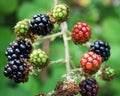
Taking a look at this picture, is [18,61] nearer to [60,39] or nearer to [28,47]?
[28,47]

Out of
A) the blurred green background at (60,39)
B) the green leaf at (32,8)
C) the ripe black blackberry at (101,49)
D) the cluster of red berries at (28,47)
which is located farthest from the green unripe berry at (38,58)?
the green leaf at (32,8)

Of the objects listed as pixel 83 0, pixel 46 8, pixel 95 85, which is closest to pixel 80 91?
pixel 95 85

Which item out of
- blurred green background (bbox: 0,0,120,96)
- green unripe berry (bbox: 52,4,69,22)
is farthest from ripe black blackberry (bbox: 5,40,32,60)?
blurred green background (bbox: 0,0,120,96)

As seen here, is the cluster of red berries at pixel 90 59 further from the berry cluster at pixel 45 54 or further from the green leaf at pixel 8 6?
the green leaf at pixel 8 6

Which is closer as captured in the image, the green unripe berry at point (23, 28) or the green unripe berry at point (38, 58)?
the green unripe berry at point (38, 58)

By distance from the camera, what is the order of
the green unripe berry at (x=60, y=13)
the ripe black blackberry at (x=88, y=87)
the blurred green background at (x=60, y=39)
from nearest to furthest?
the ripe black blackberry at (x=88, y=87) → the green unripe berry at (x=60, y=13) → the blurred green background at (x=60, y=39)

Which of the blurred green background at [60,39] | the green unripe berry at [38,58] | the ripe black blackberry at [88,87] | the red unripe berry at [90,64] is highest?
the blurred green background at [60,39]
